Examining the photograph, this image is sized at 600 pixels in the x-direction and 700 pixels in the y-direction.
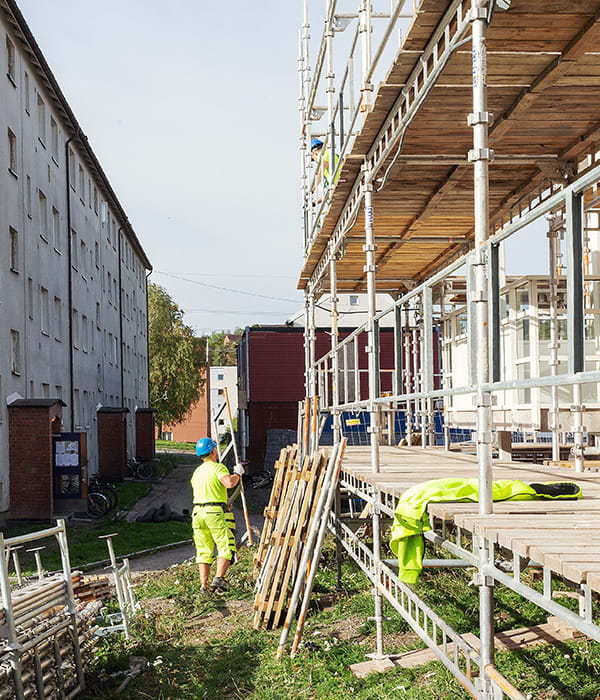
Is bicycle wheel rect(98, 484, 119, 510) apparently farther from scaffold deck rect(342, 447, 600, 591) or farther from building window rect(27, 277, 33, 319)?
scaffold deck rect(342, 447, 600, 591)

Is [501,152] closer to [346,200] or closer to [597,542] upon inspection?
[346,200]

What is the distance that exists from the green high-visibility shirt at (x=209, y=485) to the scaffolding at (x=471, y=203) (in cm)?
150

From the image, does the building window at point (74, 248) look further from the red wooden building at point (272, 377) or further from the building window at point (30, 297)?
the red wooden building at point (272, 377)

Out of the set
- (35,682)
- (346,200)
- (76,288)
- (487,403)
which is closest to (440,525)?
(487,403)

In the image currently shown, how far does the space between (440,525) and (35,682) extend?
3364mm

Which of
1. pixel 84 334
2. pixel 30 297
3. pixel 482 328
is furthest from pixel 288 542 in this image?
pixel 84 334

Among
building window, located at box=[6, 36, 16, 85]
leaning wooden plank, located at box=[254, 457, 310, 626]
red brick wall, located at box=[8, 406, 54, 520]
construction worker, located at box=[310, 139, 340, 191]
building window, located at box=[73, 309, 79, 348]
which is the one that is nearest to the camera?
leaning wooden plank, located at box=[254, 457, 310, 626]

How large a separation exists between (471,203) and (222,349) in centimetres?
8468

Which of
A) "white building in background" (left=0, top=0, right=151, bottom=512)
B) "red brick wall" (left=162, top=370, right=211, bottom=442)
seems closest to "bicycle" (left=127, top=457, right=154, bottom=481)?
"white building in background" (left=0, top=0, right=151, bottom=512)

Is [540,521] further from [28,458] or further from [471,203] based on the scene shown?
[28,458]

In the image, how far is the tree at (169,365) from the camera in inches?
2361

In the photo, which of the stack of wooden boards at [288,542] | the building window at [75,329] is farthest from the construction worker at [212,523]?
the building window at [75,329]

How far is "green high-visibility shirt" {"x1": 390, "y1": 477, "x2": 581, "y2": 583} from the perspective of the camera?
4.66m

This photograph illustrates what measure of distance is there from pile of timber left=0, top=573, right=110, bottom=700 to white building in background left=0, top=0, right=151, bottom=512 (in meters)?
12.7
